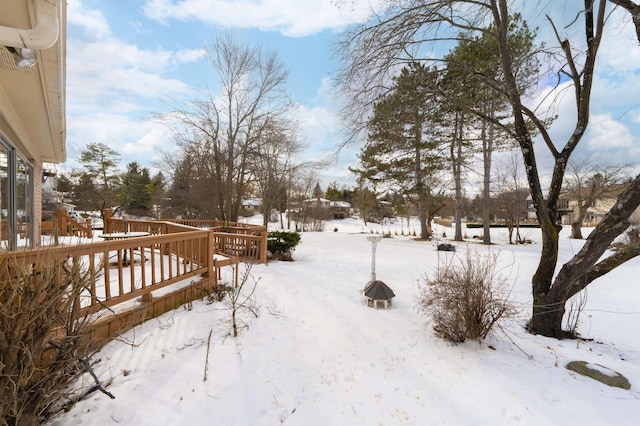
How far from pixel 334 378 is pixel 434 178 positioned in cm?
1371

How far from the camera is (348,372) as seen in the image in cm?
254

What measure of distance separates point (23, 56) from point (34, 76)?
993 mm

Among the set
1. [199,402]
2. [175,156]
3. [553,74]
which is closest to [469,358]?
[199,402]

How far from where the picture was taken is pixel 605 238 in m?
3.06

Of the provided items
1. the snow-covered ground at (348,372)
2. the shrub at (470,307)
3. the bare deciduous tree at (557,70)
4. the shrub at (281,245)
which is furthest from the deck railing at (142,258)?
the bare deciduous tree at (557,70)

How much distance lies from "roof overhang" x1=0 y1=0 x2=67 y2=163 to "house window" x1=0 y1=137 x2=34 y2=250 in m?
0.31

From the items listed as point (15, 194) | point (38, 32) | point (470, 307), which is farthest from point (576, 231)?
point (15, 194)

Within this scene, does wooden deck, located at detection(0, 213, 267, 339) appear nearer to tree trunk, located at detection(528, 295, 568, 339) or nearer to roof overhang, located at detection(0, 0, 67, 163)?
roof overhang, located at detection(0, 0, 67, 163)

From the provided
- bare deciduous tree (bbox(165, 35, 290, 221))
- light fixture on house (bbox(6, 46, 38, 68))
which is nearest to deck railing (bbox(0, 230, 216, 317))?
light fixture on house (bbox(6, 46, 38, 68))

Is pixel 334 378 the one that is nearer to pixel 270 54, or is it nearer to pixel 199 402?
pixel 199 402

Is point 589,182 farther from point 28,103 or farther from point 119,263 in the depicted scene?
point 28,103

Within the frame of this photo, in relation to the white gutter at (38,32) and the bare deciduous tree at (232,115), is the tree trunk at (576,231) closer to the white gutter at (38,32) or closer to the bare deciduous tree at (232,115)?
the bare deciduous tree at (232,115)

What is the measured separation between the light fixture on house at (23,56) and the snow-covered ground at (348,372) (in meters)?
2.88

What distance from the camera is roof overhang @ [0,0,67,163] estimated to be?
2148 millimetres
